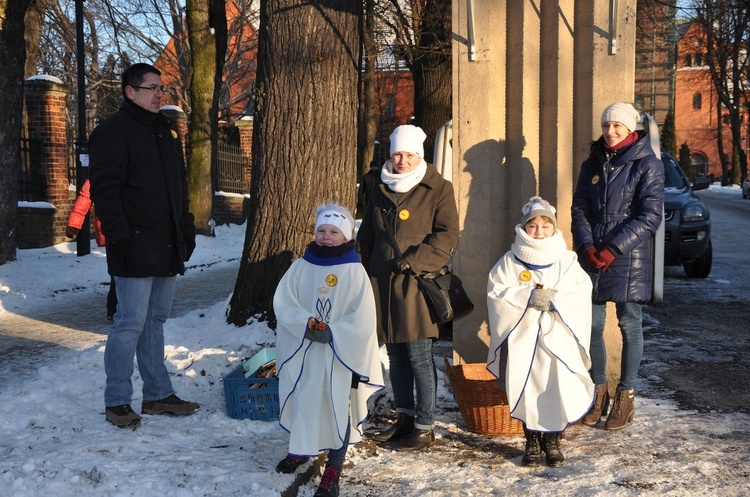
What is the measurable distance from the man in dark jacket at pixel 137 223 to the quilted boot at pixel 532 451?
2.14 m

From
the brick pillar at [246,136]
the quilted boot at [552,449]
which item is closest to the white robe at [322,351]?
the quilted boot at [552,449]

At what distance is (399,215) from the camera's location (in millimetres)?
4953

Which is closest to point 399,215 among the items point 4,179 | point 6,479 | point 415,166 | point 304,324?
point 415,166

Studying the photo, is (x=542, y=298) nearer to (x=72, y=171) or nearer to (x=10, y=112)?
(x=10, y=112)

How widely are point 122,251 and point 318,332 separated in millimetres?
1484

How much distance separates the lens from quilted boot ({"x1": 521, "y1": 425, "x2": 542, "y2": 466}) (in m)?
4.63

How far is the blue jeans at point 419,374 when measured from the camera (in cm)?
498

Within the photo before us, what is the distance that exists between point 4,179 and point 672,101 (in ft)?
220

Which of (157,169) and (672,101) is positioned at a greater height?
(672,101)

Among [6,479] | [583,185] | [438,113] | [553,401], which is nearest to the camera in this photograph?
[6,479]

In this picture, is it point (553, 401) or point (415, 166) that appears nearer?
point (553, 401)

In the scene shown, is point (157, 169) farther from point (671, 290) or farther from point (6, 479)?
point (671, 290)

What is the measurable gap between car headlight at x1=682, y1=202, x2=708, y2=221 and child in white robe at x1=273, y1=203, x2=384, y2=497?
27.4ft

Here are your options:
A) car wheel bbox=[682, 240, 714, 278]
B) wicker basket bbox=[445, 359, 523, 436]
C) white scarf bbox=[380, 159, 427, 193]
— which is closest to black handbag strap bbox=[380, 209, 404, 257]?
white scarf bbox=[380, 159, 427, 193]
